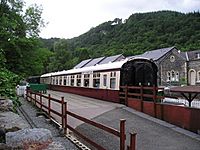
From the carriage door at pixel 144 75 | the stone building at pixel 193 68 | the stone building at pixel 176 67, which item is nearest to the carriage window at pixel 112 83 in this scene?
the carriage door at pixel 144 75

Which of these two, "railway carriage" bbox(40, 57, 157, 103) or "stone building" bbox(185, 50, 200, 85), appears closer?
"railway carriage" bbox(40, 57, 157, 103)

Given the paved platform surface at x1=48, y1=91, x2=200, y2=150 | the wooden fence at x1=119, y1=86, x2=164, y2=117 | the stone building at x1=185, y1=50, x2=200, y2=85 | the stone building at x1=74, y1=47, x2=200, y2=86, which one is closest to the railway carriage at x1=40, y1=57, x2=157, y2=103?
the wooden fence at x1=119, y1=86, x2=164, y2=117

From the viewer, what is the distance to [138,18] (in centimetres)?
12206

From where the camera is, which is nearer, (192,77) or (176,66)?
(192,77)

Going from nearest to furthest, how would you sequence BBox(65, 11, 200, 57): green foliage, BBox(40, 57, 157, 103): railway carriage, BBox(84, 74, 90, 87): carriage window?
1. BBox(40, 57, 157, 103): railway carriage
2. BBox(84, 74, 90, 87): carriage window
3. BBox(65, 11, 200, 57): green foliage

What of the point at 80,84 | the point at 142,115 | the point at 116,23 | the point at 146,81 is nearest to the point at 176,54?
the point at 80,84

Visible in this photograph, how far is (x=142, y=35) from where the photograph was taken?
112562 mm

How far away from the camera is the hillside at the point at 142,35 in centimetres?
10250

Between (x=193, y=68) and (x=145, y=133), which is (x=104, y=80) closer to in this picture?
(x=145, y=133)

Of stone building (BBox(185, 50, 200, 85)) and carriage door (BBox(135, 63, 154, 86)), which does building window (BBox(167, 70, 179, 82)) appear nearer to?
stone building (BBox(185, 50, 200, 85))

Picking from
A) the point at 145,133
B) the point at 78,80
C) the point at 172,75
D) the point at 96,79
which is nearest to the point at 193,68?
the point at 172,75

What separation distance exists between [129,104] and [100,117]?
2.86 meters

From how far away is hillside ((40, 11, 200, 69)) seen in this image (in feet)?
336

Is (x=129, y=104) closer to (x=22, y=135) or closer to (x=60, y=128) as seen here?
(x=60, y=128)
